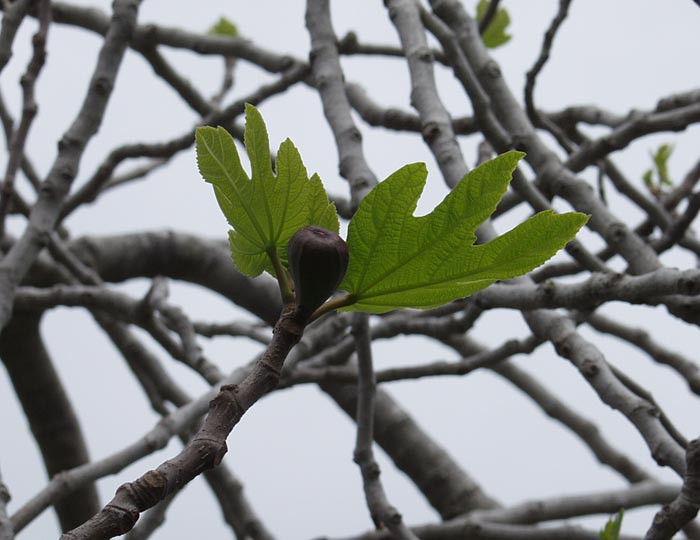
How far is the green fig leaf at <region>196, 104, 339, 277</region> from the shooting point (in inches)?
18.3

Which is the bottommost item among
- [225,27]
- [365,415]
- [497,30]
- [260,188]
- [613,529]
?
[613,529]

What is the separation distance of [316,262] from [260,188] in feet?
0.24

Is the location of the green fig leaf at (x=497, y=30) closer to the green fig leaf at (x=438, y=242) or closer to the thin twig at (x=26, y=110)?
the thin twig at (x=26, y=110)

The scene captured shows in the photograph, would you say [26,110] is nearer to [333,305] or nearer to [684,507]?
[333,305]

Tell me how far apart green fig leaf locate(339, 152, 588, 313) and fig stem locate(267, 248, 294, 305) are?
3 cm

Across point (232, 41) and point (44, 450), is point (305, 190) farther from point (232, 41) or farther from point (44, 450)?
point (44, 450)

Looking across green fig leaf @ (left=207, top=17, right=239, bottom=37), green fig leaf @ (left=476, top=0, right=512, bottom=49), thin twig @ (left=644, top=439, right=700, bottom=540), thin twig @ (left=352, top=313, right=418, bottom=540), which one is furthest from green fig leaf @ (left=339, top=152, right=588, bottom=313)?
green fig leaf @ (left=207, top=17, right=239, bottom=37)

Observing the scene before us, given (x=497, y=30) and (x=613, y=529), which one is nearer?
(x=613, y=529)

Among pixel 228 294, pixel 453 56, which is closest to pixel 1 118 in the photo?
pixel 228 294

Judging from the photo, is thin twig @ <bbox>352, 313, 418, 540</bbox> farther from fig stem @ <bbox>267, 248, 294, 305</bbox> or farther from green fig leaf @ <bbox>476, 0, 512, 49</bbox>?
green fig leaf @ <bbox>476, 0, 512, 49</bbox>

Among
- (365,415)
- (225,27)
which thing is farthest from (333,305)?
(225,27)

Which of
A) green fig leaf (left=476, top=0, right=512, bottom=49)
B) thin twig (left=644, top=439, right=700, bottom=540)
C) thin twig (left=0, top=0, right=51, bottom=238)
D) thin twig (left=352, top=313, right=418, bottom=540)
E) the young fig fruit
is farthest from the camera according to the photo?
green fig leaf (left=476, top=0, right=512, bottom=49)

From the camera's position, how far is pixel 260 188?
47cm

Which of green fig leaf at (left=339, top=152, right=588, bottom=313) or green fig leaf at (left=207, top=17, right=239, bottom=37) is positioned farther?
green fig leaf at (left=207, top=17, right=239, bottom=37)
